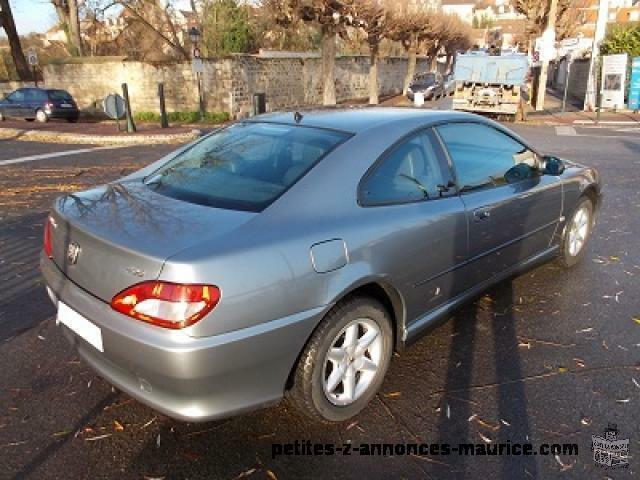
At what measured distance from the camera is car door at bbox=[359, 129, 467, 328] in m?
2.71

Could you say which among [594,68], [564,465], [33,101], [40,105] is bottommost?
[564,465]

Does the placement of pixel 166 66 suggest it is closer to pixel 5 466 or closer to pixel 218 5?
pixel 218 5

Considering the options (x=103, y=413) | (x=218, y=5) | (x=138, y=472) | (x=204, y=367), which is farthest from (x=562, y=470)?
(x=218, y=5)

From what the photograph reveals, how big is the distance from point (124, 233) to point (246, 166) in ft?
2.74

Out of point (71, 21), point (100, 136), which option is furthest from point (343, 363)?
point (71, 21)

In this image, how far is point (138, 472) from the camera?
2.34m

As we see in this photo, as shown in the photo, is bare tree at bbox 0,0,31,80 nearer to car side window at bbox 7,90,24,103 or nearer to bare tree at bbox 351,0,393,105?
car side window at bbox 7,90,24,103

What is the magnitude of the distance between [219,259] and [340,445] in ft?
3.69

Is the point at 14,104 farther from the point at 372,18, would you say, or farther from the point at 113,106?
the point at 372,18

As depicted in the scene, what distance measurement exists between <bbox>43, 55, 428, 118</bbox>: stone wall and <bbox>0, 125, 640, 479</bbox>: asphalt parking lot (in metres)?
17.9

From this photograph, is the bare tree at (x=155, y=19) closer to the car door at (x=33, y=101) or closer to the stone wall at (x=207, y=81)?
the stone wall at (x=207, y=81)

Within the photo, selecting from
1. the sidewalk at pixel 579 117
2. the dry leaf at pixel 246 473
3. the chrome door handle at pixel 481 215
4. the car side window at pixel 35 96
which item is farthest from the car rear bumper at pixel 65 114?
the dry leaf at pixel 246 473

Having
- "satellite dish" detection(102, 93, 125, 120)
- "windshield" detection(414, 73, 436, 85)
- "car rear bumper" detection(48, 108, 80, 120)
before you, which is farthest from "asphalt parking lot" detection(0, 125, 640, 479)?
"windshield" detection(414, 73, 436, 85)

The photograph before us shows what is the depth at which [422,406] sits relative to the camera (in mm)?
2811
